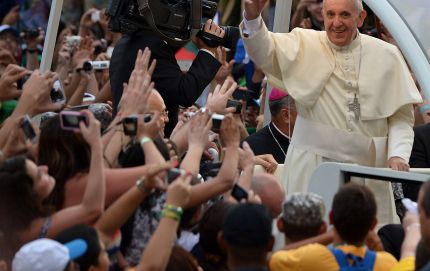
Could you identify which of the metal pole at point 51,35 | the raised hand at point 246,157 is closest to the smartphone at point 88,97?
the metal pole at point 51,35

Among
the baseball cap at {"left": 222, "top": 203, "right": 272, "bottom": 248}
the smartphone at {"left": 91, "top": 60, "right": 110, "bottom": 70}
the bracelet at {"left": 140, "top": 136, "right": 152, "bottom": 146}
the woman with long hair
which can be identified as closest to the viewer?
the baseball cap at {"left": 222, "top": 203, "right": 272, "bottom": 248}

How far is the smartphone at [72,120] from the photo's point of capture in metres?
5.38

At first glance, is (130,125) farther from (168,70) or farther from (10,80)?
(168,70)

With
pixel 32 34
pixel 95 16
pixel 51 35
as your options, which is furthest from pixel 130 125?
pixel 95 16

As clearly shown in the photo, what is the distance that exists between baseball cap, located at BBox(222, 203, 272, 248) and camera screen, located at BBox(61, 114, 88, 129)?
3.07 ft

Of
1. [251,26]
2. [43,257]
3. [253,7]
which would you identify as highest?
[253,7]

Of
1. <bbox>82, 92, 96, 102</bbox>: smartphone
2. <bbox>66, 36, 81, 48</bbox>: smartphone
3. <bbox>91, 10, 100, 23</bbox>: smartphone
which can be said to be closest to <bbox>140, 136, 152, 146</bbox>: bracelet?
<bbox>82, 92, 96, 102</bbox>: smartphone

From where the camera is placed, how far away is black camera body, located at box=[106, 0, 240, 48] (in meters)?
7.80

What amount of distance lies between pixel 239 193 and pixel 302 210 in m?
0.32

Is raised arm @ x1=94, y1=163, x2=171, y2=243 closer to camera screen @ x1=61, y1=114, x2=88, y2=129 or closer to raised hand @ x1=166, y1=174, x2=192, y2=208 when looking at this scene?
raised hand @ x1=166, y1=174, x2=192, y2=208

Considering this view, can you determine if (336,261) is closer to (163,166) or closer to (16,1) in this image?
(163,166)

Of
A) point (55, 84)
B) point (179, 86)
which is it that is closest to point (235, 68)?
point (179, 86)

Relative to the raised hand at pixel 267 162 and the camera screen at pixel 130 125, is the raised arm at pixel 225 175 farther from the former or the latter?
the raised hand at pixel 267 162

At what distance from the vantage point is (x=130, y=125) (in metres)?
5.79
